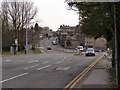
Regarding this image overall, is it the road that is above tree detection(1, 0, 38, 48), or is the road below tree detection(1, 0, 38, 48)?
below

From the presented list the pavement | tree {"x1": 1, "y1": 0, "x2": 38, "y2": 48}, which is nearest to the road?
the pavement

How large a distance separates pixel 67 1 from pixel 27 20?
40.8 metres

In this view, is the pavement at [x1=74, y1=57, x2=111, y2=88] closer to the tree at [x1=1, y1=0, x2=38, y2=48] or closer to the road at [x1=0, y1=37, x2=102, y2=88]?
the road at [x1=0, y1=37, x2=102, y2=88]

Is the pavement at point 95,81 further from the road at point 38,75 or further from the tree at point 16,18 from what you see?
the tree at point 16,18

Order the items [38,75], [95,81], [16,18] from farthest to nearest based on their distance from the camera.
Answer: [16,18] < [38,75] < [95,81]

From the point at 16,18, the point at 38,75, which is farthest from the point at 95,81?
the point at 16,18

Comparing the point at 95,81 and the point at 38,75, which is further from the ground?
the point at 95,81

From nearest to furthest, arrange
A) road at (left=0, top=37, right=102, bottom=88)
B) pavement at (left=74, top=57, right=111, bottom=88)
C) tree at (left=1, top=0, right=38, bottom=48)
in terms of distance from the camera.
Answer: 1. pavement at (left=74, top=57, right=111, bottom=88)
2. road at (left=0, top=37, right=102, bottom=88)
3. tree at (left=1, top=0, right=38, bottom=48)

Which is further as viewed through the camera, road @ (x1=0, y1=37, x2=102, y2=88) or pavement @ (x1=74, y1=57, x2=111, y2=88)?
road @ (x1=0, y1=37, x2=102, y2=88)

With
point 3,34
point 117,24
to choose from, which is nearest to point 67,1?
point 117,24

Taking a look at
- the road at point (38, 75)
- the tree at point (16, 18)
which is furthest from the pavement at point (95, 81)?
the tree at point (16, 18)

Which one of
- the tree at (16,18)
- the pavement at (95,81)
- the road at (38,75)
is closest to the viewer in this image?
the pavement at (95,81)

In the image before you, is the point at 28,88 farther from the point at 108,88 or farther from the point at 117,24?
the point at 117,24

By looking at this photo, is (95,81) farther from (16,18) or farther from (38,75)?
(16,18)
